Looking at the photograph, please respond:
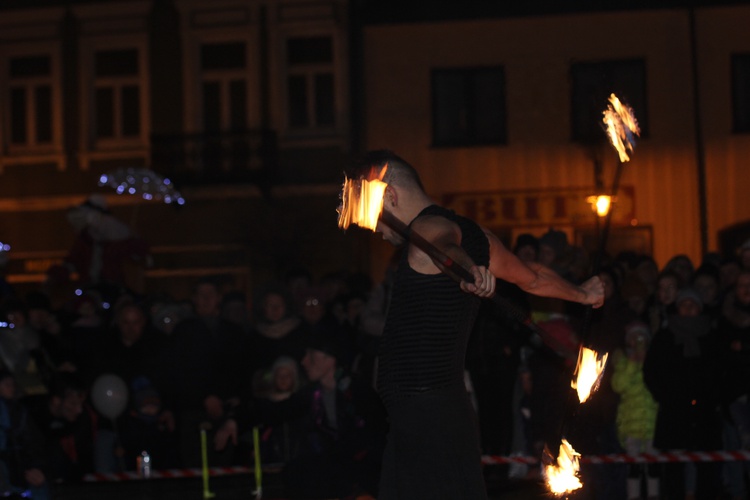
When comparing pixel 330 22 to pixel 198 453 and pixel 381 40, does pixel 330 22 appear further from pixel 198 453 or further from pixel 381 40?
pixel 198 453

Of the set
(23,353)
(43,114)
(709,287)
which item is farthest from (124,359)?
(43,114)

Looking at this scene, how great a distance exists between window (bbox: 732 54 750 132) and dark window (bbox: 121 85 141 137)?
9.89m

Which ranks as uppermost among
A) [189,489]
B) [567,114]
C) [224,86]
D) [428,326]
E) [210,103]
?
[224,86]

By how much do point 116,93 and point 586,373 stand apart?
1818 centimetres

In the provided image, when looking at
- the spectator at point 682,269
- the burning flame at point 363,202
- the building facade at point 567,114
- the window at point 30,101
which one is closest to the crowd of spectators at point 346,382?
the spectator at point 682,269

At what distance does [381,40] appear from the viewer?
69.5ft

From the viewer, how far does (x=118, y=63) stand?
22.5m

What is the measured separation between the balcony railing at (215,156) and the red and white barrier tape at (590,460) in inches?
499

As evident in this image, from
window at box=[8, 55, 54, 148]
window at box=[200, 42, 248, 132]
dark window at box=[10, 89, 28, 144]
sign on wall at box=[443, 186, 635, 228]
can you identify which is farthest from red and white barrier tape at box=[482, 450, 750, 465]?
dark window at box=[10, 89, 28, 144]

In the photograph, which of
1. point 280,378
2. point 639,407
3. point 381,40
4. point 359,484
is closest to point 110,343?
point 280,378

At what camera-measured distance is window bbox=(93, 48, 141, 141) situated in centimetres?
2233

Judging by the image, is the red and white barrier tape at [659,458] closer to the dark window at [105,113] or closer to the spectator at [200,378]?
the spectator at [200,378]

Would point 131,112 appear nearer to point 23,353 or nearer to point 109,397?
point 23,353

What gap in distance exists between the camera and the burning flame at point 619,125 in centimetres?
564
